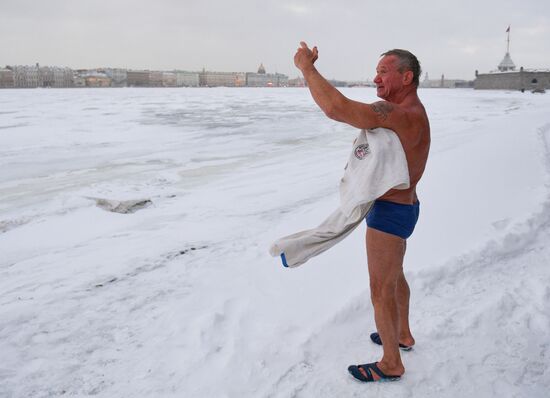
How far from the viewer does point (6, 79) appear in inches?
5108

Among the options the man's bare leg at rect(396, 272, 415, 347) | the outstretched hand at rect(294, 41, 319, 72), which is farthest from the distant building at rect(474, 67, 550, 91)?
the outstretched hand at rect(294, 41, 319, 72)

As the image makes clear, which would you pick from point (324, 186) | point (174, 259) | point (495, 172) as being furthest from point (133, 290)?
point (495, 172)

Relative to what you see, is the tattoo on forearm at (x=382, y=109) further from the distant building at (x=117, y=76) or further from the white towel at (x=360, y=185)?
the distant building at (x=117, y=76)

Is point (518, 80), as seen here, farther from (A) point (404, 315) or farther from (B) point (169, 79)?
(B) point (169, 79)

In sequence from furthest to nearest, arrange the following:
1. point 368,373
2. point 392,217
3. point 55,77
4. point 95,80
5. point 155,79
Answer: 1. point 155,79
2. point 95,80
3. point 55,77
4. point 368,373
5. point 392,217

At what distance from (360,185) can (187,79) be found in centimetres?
19399

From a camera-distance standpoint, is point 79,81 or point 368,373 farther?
point 79,81

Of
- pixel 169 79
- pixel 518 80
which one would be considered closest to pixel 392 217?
pixel 518 80

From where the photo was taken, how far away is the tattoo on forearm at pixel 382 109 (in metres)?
2.08

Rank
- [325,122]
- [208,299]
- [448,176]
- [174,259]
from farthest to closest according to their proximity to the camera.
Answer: [325,122], [448,176], [174,259], [208,299]

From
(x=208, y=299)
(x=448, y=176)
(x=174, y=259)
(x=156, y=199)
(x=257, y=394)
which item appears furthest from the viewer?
(x=448, y=176)

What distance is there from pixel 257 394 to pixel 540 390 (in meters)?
1.57

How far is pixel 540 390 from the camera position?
2.46m

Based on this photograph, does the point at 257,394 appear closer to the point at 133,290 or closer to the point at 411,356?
the point at 411,356
